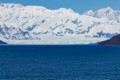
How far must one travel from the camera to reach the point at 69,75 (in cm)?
11019

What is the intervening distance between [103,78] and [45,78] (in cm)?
1249

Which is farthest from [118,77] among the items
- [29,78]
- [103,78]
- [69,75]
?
[29,78]

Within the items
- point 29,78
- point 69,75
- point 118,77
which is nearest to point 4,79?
point 29,78

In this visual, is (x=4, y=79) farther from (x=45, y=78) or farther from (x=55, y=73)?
(x=55, y=73)

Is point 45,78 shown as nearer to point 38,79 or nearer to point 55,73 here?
point 38,79

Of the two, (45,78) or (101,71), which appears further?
(101,71)

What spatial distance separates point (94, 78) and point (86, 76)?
4560 millimetres

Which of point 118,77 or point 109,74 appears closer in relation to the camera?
point 118,77

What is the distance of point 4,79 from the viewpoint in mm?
101062

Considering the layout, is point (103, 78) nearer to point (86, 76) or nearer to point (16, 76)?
point (86, 76)

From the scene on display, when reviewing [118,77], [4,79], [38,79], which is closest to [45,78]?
[38,79]

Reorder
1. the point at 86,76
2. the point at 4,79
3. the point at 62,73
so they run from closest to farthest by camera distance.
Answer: the point at 4,79, the point at 86,76, the point at 62,73

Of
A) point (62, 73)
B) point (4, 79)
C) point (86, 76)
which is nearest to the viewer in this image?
point (4, 79)

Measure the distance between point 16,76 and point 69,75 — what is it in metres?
12.2
